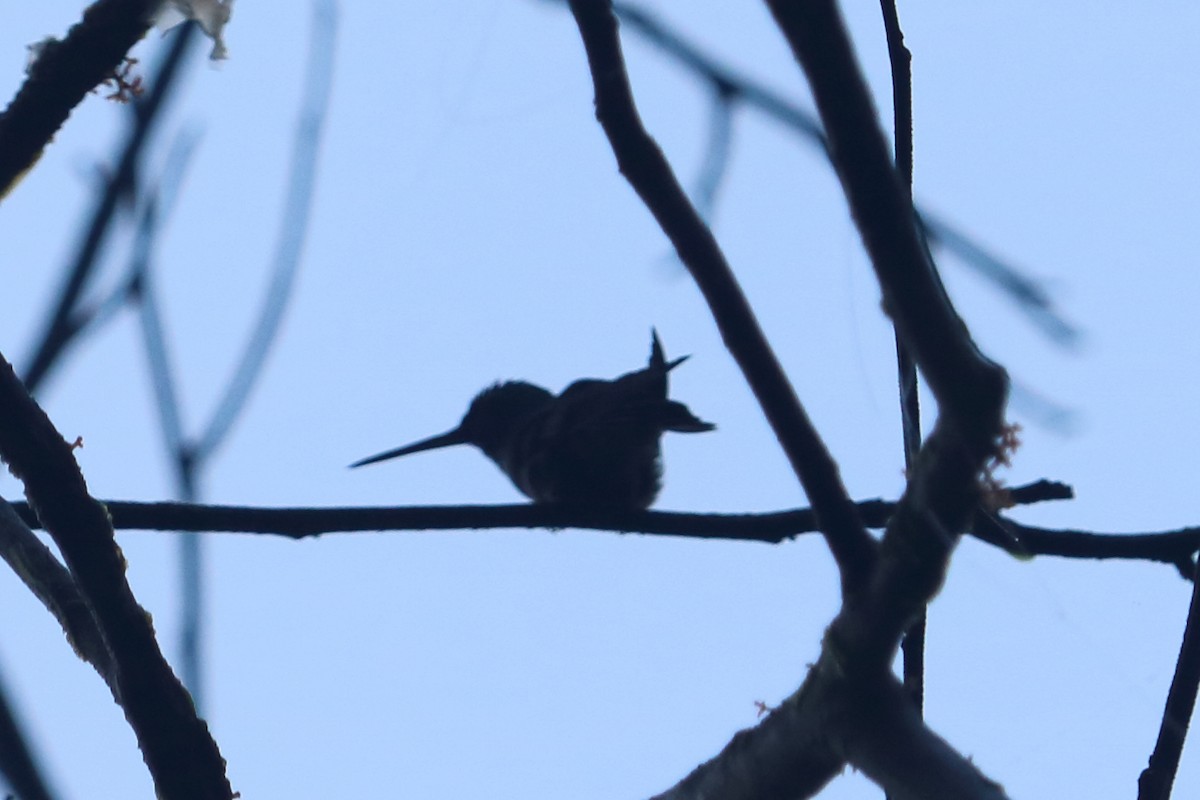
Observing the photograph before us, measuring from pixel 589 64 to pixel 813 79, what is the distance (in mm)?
455

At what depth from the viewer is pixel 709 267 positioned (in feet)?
5.19

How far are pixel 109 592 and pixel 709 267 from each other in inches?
48.0

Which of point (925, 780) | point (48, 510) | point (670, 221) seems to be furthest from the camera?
point (48, 510)

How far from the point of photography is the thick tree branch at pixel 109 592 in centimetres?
220

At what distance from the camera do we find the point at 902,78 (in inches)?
80.6

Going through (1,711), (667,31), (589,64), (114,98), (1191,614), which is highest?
(114,98)

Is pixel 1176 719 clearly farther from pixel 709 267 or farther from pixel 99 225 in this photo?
pixel 99 225

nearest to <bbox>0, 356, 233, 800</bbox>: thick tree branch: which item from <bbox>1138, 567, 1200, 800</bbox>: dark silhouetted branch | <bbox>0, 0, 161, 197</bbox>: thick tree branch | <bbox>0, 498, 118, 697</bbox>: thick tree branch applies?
<bbox>0, 498, 118, 697</bbox>: thick tree branch

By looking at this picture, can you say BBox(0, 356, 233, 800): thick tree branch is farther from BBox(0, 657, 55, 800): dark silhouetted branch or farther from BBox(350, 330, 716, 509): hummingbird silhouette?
BBox(350, 330, 716, 509): hummingbird silhouette

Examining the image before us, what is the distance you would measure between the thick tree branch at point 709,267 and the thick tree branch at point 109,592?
46.1 inches

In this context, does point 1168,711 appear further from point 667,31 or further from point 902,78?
point 667,31

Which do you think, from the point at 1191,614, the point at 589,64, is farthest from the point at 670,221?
the point at 1191,614

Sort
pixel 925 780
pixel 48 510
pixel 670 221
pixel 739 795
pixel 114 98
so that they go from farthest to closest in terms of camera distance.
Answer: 1. pixel 114 98
2. pixel 48 510
3. pixel 739 795
4. pixel 925 780
5. pixel 670 221

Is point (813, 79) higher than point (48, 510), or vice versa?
point (48, 510)
